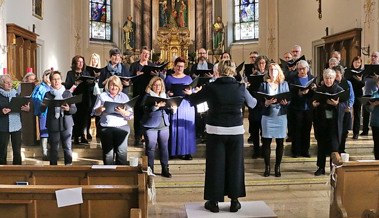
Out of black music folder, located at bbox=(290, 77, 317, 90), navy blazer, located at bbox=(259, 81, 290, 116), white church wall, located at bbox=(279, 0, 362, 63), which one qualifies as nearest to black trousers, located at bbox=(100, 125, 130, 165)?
navy blazer, located at bbox=(259, 81, 290, 116)

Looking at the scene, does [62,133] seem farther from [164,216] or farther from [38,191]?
[38,191]

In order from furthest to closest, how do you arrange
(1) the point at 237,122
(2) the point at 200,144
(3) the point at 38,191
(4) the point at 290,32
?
(4) the point at 290,32
(2) the point at 200,144
(1) the point at 237,122
(3) the point at 38,191

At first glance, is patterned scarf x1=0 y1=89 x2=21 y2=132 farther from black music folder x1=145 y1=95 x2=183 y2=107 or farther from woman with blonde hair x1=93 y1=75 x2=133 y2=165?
black music folder x1=145 y1=95 x2=183 y2=107

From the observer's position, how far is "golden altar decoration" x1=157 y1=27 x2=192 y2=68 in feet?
53.6

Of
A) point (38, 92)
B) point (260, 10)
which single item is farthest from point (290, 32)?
point (38, 92)

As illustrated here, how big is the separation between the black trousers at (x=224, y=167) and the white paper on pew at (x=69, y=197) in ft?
5.58

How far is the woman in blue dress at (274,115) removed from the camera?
575 cm

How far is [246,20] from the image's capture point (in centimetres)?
1695

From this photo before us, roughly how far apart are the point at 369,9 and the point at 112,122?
7157mm

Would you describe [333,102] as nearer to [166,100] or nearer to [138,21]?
[166,100]

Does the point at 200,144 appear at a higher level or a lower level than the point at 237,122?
lower

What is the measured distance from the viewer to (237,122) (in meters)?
4.36

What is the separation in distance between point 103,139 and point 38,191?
8.13 feet

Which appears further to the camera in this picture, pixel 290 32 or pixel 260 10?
pixel 260 10
